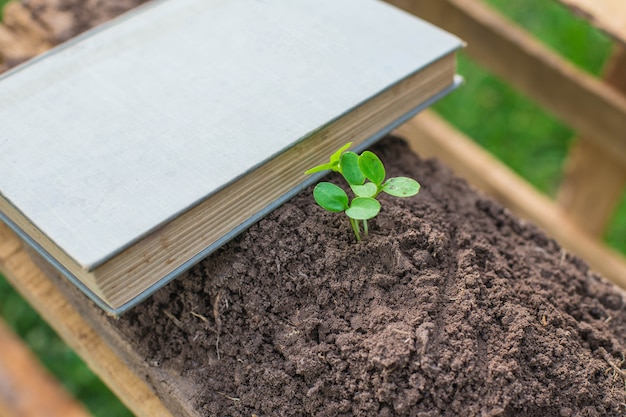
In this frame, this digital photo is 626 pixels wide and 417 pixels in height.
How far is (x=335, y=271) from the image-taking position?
105 centimetres

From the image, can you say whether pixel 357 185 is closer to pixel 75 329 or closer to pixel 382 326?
pixel 382 326

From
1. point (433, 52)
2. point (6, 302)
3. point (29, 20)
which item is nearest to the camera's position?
point (433, 52)

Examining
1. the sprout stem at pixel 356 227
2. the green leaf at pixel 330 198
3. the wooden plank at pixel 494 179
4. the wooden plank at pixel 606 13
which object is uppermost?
the wooden plank at pixel 606 13

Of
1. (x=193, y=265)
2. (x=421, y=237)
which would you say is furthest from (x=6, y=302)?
(x=421, y=237)

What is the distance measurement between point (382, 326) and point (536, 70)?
138cm

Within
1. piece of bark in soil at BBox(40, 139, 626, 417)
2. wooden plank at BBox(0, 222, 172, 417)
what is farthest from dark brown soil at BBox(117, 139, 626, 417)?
wooden plank at BBox(0, 222, 172, 417)

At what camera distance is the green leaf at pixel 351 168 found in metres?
1.04

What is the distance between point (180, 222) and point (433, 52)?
534 mm

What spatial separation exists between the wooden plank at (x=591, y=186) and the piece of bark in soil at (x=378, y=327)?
1154 mm

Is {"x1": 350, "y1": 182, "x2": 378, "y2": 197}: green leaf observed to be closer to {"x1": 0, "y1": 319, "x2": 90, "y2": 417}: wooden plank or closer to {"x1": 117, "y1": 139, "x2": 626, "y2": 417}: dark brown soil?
{"x1": 117, "y1": 139, "x2": 626, "y2": 417}: dark brown soil

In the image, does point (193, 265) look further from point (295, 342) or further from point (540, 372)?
point (540, 372)

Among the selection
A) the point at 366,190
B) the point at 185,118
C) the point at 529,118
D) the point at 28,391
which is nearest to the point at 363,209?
the point at 366,190

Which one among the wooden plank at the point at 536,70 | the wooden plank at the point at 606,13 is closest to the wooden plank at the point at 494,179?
the wooden plank at the point at 536,70

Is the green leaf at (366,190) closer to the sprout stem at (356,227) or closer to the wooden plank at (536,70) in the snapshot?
the sprout stem at (356,227)
